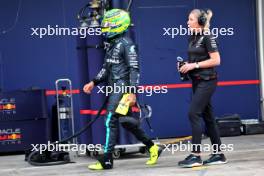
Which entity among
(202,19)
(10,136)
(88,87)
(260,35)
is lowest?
(10,136)

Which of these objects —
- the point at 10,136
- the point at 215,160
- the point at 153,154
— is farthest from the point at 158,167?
the point at 10,136

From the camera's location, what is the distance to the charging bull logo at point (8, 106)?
34.0 feet

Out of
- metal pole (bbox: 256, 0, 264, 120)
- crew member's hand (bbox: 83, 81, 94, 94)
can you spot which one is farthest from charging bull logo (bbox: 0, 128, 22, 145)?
metal pole (bbox: 256, 0, 264, 120)

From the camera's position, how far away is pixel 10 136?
34.2 feet

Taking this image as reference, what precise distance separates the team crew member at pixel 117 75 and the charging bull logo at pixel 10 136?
7.65 ft

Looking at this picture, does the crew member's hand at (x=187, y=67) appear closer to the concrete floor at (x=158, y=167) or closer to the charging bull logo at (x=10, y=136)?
the concrete floor at (x=158, y=167)

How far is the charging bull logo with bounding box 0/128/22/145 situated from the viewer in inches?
409

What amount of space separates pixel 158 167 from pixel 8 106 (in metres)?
3.15

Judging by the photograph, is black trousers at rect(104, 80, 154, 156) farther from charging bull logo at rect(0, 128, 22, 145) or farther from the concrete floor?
charging bull logo at rect(0, 128, 22, 145)

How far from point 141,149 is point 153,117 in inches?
95.4

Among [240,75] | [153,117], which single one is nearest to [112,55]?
[153,117]

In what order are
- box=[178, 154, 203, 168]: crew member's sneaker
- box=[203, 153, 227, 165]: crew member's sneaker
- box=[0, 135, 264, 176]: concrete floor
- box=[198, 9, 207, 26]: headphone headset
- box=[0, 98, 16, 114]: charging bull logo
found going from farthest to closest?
box=[0, 98, 16, 114]: charging bull logo → box=[203, 153, 227, 165]: crew member's sneaker → box=[178, 154, 203, 168]: crew member's sneaker → box=[198, 9, 207, 26]: headphone headset → box=[0, 135, 264, 176]: concrete floor

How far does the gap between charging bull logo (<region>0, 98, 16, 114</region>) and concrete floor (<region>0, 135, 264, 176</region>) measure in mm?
759

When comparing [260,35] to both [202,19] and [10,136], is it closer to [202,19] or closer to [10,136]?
[202,19]
